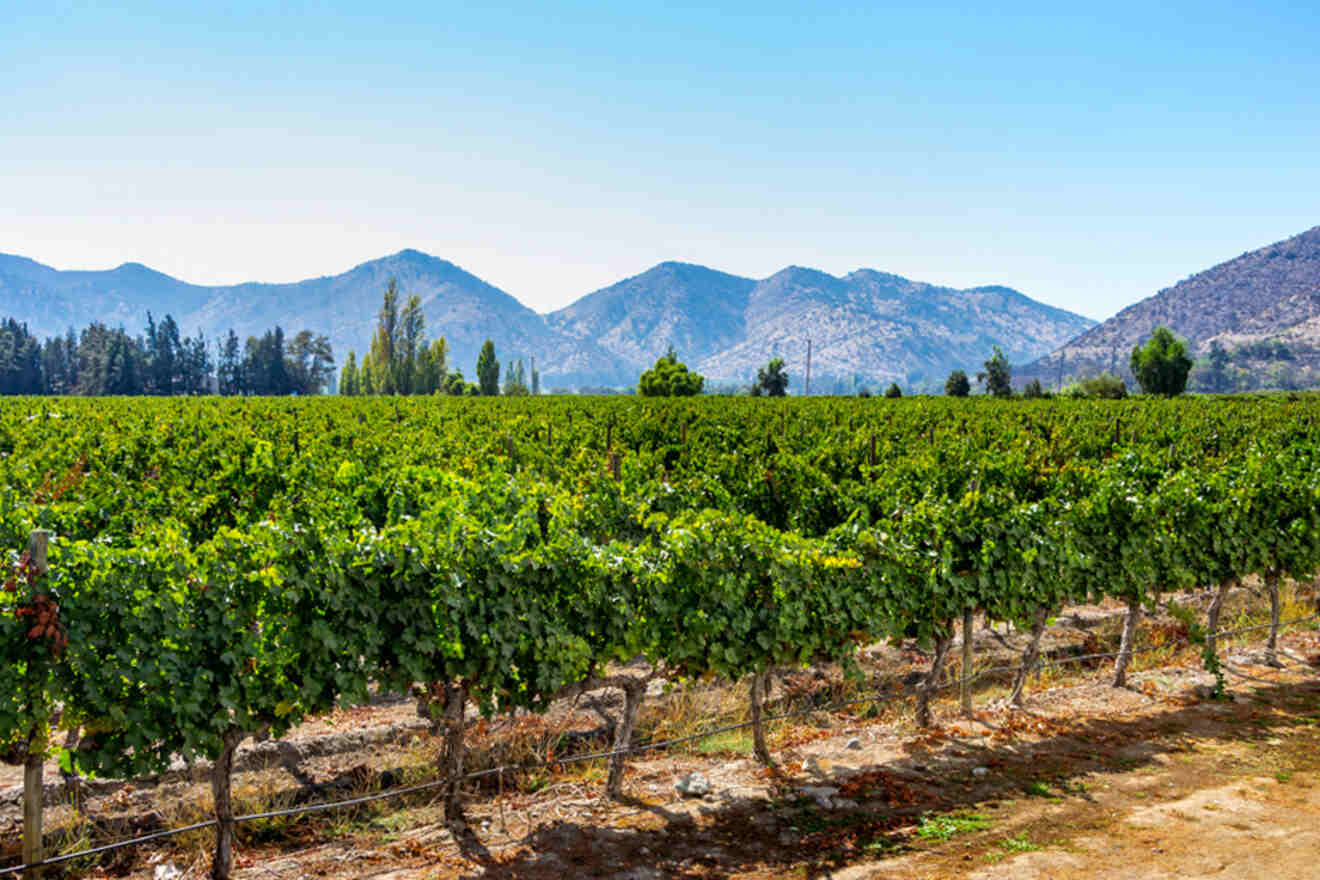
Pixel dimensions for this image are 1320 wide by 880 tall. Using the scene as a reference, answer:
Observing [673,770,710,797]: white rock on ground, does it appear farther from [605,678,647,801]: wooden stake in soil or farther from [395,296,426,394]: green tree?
[395,296,426,394]: green tree

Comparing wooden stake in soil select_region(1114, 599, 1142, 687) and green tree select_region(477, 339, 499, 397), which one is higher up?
green tree select_region(477, 339, 499, 397)

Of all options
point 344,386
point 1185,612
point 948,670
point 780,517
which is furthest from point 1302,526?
point 344,386

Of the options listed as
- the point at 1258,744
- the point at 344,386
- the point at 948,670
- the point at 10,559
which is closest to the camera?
the point at 10,559

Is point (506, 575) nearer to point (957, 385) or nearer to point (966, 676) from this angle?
point (966, 676)

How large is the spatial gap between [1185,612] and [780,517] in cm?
611

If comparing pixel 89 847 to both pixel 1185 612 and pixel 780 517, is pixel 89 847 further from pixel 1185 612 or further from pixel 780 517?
pixel 1185 612

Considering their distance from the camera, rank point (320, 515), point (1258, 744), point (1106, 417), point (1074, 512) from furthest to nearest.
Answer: point (1106, 417), point (1074, 512), point (1258, 744), point (320, 515)

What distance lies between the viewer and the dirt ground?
5953 millimetres

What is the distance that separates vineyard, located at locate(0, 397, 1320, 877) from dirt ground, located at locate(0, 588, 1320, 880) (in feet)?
1.44

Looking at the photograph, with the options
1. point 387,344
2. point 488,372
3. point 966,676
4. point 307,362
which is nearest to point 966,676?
point 966,676

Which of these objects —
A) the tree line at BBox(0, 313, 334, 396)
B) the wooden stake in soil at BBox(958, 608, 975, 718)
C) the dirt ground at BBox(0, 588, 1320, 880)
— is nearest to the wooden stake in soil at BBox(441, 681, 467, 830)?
the dirt ground at BBox(0, 588, 1320, 880)

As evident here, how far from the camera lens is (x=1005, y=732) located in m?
8.55

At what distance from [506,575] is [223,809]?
2259 mm

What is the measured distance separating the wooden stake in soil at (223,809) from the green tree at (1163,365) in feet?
285
